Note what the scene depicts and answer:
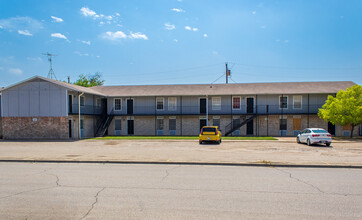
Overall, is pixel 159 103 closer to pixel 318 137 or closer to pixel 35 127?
pixel 35 127

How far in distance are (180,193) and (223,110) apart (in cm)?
2603

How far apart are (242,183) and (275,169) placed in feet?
10.3

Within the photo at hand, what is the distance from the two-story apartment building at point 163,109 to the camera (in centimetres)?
2741

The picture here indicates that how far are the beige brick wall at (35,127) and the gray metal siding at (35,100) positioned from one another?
519mm

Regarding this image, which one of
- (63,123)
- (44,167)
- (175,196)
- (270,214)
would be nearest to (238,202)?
(270,214)

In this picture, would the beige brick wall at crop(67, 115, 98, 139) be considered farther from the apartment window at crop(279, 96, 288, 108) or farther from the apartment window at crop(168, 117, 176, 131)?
the apartment window at crop(279, 96, 288, 108)

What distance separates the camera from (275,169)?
1040 centimetres

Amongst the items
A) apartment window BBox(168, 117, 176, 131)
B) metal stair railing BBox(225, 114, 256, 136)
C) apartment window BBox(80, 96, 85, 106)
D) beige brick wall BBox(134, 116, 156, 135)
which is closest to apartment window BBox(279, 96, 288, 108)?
metal stair railing BBox(225, 114, 256, 136)

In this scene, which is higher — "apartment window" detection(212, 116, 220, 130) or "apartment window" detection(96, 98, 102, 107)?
"apartment window" detection(96, 98, 102, 107)

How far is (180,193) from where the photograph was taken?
6.76m

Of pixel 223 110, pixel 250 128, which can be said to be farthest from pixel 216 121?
pixel 250 128

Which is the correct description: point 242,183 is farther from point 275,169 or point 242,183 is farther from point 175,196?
point 275,169

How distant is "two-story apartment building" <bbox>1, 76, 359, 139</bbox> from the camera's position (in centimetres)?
2741

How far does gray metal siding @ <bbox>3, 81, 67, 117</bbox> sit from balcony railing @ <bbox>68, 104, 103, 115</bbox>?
1.00 m
